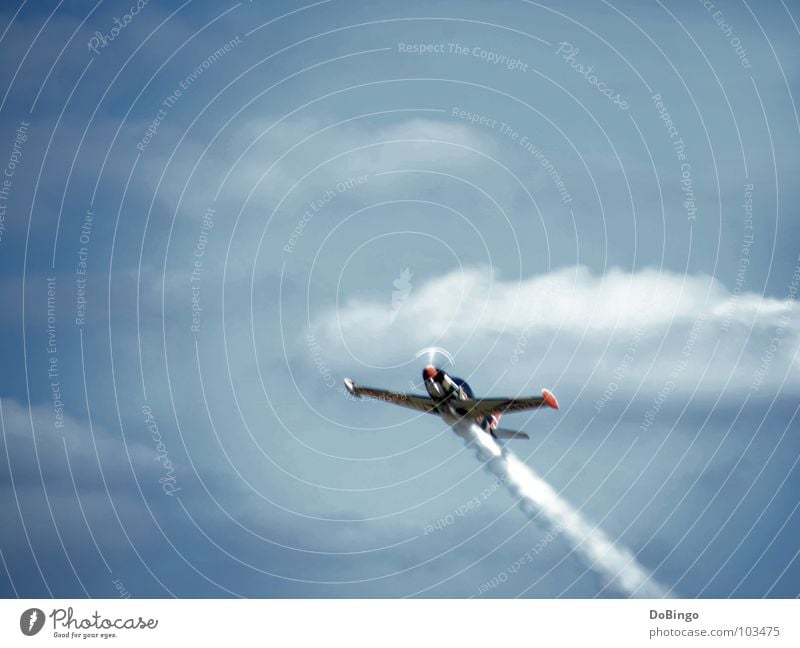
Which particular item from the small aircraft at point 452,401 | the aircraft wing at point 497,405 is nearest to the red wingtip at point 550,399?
the aircraft wing at point 497,405

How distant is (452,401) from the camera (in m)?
111

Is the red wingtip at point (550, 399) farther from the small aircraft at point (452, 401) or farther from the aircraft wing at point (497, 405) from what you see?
the small aircraft at point (452, 401)

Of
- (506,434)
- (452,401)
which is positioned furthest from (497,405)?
(506,434)

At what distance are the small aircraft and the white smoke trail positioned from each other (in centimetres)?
126

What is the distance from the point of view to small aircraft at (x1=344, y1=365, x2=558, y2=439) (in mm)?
108938

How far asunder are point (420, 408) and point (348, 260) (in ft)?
63.9

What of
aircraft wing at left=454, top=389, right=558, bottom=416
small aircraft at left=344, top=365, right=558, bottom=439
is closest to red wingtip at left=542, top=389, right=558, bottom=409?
aircraft wing at left=454, top=389, right=558, bottom=416

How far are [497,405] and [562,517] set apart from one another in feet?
47.9
